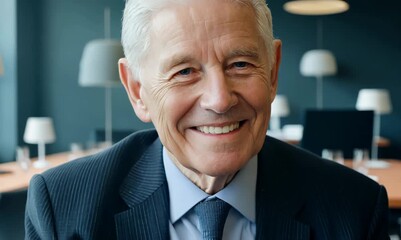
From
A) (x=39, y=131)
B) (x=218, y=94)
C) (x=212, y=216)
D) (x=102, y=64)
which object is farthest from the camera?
(x=39, y=131)

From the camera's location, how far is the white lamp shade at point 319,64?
668 centimetres

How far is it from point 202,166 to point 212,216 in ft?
0.43

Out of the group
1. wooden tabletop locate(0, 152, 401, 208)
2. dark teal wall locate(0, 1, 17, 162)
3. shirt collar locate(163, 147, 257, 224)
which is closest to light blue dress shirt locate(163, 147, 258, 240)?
shirt collar locate(163, 147, 257, 224)

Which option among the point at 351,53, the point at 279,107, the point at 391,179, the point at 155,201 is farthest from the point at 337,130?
the point at 351,53

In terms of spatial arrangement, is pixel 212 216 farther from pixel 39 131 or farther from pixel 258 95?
pixel 39 131

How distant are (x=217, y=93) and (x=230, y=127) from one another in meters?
0.10

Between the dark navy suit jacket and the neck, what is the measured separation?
7 cm

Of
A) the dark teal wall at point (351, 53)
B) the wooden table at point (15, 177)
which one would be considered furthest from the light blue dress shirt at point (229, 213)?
the dark teal wall at point (351, 53)

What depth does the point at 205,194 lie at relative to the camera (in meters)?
1.11

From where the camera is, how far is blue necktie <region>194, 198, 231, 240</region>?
3.37 ft

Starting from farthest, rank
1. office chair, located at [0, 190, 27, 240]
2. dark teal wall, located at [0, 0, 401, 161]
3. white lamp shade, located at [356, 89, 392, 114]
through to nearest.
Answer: dark teal wall, located at [0, 0, 401, 161] → white lamp shade, located at [356, 89, 392, 114] → office chair, located at [0, 190, 27, 240]

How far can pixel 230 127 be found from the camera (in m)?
1.00

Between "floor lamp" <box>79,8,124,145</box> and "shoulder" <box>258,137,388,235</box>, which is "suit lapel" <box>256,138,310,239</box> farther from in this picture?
"floor lamp" <box>79,8,124,145</box>

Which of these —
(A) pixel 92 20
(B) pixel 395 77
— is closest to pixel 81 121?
(A) pixel 92 20
